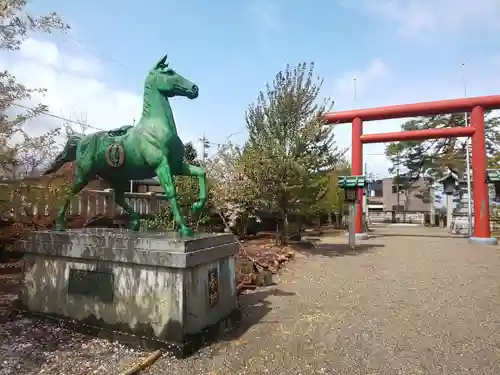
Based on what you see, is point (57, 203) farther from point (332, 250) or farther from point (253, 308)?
point (332, 250)

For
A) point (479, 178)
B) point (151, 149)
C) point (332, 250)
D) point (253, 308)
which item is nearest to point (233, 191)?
point (332, 250)

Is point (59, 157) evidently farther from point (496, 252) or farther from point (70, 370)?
point (496, 252)

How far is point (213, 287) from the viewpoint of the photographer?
3.69 meters

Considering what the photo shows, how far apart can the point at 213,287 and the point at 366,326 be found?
1936 millimetres

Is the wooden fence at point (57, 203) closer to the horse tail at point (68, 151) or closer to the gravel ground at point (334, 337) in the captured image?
the horse tail at point (68, 151)

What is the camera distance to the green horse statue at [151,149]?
390 centimetres

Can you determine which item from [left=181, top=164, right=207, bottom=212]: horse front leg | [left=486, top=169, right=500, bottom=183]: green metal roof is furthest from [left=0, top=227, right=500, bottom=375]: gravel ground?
[left=486, top=169, right=500, bottom=183]: green metal roof

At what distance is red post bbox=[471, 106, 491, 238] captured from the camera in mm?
12828

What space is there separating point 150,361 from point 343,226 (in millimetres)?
24347

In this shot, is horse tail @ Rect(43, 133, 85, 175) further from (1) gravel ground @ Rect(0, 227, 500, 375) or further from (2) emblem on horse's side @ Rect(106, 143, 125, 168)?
(1) gravel ground @ Rect(0, 227, 500, 375)

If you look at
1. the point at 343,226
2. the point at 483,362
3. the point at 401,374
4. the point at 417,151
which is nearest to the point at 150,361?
the point at 401,374

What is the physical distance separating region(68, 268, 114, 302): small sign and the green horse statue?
879mm

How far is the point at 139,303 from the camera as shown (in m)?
3.40

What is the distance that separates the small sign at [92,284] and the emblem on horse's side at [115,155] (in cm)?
128
